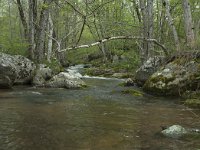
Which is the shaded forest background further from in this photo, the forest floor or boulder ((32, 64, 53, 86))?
boulder ((32, 64, 53, 86))

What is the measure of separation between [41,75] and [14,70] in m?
1.97

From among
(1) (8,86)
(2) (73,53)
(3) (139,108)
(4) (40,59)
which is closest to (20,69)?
(1) (8,86)

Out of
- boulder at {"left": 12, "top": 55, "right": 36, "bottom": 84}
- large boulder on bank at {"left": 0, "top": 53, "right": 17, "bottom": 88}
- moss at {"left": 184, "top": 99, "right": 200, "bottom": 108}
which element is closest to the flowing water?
moss at {"left": 184, "top": 99, "right": 200, "bottom": 108}

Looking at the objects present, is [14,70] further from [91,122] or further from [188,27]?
[91,122]

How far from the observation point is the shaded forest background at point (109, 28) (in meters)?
11.7

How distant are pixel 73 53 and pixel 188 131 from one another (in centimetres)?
3713

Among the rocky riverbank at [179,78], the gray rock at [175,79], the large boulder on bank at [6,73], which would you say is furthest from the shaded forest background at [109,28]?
the large boulder on bank at [6,73]

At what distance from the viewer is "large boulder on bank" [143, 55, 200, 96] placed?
1064cm

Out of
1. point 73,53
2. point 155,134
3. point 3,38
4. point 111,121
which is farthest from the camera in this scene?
point 73,53

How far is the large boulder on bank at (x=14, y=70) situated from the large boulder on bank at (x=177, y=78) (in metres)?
5.17

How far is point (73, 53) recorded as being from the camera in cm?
4244

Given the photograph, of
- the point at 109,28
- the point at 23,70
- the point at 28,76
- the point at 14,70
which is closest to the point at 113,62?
the point at 109,28

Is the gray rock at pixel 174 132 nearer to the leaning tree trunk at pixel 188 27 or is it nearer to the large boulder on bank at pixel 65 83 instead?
the leaning tree trunk at pixel 188 27

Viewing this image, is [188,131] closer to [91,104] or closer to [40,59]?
[91,104]
